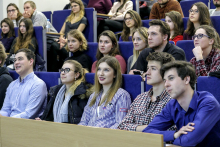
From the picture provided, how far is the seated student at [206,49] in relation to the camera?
2.04 metres

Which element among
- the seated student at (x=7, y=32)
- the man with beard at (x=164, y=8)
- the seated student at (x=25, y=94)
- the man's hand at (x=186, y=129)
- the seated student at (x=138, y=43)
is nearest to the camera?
the man's hand at (x=186, y=129)

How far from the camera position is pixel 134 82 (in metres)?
1.95

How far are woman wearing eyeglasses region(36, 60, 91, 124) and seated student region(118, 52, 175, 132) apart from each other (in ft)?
1.43

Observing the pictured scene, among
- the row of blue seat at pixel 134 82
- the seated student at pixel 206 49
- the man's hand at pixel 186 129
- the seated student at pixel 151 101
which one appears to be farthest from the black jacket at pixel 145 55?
the man's hand at pixel 186 129

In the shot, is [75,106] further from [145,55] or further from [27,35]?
[27,35]

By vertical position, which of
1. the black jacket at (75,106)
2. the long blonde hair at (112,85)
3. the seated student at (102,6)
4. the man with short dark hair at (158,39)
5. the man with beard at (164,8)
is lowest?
the black jacket at (75,106)

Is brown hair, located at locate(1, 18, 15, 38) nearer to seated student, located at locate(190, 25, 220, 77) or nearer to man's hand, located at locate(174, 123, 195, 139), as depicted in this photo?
seated student, located at locate(190, 25, 220, 77)

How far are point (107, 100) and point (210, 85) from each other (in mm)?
588

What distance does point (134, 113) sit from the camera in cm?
177

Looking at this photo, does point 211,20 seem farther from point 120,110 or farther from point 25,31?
point 25,31

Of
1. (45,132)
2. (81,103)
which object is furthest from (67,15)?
(45,132)

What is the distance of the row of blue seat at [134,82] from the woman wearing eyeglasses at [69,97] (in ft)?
0.31

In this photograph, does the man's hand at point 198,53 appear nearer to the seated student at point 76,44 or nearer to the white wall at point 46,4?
the seated student at point 76,44

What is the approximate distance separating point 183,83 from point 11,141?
86 centimetres
